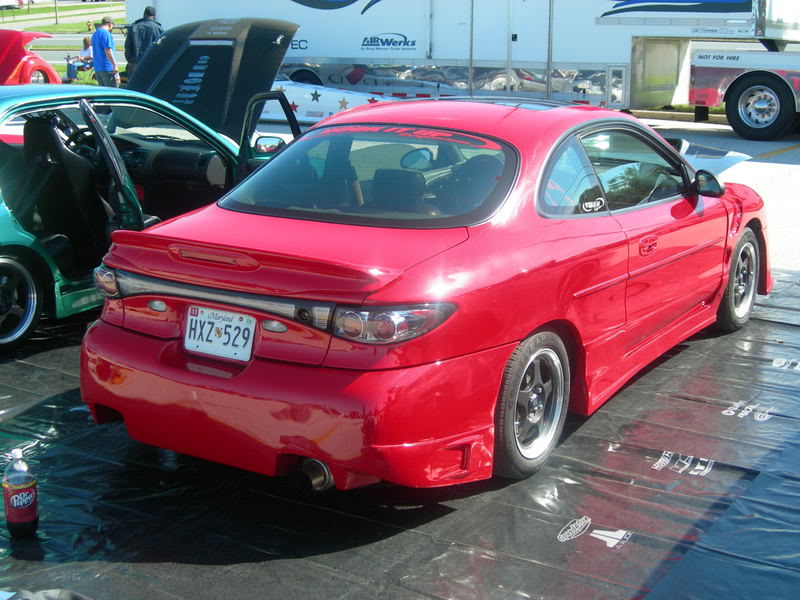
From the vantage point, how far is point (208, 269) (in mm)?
3580

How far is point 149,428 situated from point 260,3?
16.7 m

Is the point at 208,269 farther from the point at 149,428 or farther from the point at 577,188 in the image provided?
the point at 577,188

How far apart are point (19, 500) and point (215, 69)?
7.84 m

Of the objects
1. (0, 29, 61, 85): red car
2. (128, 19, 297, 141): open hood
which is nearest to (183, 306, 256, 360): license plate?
(128, 19, 297, 141): open hood

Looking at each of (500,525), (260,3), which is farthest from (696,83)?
(500,525)

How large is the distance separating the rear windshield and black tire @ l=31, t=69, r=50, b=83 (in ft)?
41.3

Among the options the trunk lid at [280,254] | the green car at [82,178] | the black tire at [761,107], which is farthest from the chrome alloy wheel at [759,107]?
the trunk lid at [280,254]

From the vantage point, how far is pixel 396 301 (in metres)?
3.33

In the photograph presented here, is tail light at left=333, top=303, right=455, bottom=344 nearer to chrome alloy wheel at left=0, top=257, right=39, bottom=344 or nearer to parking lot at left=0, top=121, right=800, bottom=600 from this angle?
parking lot at left=0, top=121, right=800, bottom=600

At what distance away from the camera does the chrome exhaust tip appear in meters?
3.47

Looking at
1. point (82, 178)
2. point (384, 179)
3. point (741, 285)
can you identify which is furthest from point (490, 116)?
point (82, 178)

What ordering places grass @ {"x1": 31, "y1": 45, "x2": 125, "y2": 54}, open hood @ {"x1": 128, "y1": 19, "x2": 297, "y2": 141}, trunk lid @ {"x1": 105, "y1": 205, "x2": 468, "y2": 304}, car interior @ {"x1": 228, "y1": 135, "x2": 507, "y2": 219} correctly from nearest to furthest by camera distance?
1. trunk lid @ {"x1": 105, "y1": 205, "x2": 468, "y2": 304}
2. car interior @ {"x1": 228, "y1": 135, "x2": 507, "y2": 219}
3. open hood @ {"x1": 128, "y1": 19, "x2": 297, "y2": 141}
4. grass @ {"x1": 31, "y1": 45, "x2": 125, "y2": 54}

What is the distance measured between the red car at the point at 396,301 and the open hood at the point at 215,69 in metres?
5.85

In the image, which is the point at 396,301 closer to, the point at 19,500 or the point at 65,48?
the point at 19,500
